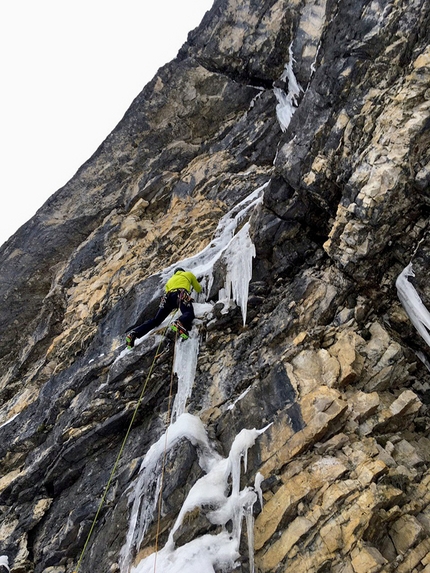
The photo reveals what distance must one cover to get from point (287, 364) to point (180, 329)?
218 cm

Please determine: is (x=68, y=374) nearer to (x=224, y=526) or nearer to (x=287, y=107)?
(x=224, y=526)

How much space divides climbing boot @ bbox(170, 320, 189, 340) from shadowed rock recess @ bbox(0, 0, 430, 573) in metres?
0.34

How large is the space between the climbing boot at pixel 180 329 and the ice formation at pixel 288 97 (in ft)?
21.0

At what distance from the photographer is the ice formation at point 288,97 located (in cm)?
1006

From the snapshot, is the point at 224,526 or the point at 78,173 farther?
the point at 78,173

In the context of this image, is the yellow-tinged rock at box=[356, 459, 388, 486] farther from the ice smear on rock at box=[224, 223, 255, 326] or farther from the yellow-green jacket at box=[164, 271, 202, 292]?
the yellow-green jacket at box=[164, 271, 202, 292]

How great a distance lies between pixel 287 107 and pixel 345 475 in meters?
9.30

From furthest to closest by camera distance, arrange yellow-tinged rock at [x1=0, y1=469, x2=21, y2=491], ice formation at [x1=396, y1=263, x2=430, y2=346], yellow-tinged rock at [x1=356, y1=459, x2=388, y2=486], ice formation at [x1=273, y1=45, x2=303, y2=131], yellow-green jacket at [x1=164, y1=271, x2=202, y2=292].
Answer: ice formation at [x1=273, y1=45, x2=303, y2=131]
yellow-green jacket at [x1=164, y1=271, x2=202, y2=292]
yellow-tinged rock at [x1=0, y1=469, x2=21, y2=491]
ice formation at [x1=396, y1=263, x2=430, y2=346]
yellow-tinged rock at [x1=356, y1=459, x2=388, y2=486]

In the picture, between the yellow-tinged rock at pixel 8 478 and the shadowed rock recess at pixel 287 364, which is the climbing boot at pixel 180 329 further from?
the yellow-tinged rock at pixel 8 478

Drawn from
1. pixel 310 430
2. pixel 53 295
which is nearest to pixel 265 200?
pixel 310 430

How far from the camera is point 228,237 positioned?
28.3 feet

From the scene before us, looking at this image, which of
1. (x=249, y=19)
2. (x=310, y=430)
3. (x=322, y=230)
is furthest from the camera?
(x=249, y=19)

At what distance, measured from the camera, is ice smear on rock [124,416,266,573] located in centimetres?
414

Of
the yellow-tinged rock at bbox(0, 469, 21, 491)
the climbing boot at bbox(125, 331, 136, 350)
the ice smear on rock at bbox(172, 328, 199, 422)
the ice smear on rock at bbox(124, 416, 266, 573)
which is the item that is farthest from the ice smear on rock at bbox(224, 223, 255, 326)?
the yellow-tinged rock at bbox(0, 469, 21, 491)
